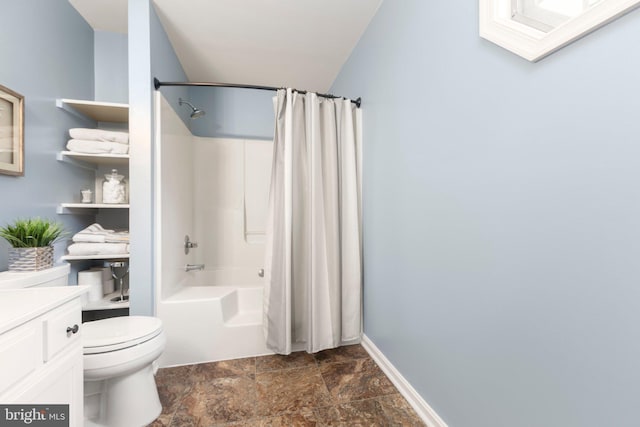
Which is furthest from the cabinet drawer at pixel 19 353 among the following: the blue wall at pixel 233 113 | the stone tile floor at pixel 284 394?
the blue wall at pixel 233 113

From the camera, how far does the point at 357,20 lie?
1.90 metres

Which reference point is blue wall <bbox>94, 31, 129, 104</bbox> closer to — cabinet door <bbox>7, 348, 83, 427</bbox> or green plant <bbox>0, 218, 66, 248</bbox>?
green plant <bbox>0, 218, 66, 248</bbox>

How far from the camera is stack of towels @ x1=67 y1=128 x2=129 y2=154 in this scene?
1.76 metres

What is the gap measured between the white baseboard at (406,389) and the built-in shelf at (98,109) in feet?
7.84

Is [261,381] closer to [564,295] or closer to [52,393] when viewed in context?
[52,393]

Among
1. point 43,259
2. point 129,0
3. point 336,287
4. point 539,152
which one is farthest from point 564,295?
point 129,0

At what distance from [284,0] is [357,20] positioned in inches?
20.6

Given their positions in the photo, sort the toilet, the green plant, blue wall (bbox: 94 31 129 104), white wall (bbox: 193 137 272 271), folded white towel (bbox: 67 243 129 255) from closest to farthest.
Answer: the toilet < the green plant < folded white towel (bbox: 67 243 129 255) < blue wall (bbox: 94 31 129 104) < white wall (bbox: 193 137 272 271)

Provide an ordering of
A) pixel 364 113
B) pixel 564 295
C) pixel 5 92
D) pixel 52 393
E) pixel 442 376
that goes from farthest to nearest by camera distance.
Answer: pixel 364 113 → pixel 5 92 → pixel 442 376 → pixel 52 393 → pixel 564 295

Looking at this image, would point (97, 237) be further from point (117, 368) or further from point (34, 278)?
point (117, 368)

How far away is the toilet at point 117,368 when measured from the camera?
3.98ft

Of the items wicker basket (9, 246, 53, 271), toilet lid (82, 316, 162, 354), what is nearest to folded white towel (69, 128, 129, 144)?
wicker basket (9, 246, 53, 271)

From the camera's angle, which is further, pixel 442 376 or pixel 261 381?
pixel 261 381

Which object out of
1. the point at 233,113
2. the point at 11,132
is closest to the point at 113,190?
the point at 11,132
